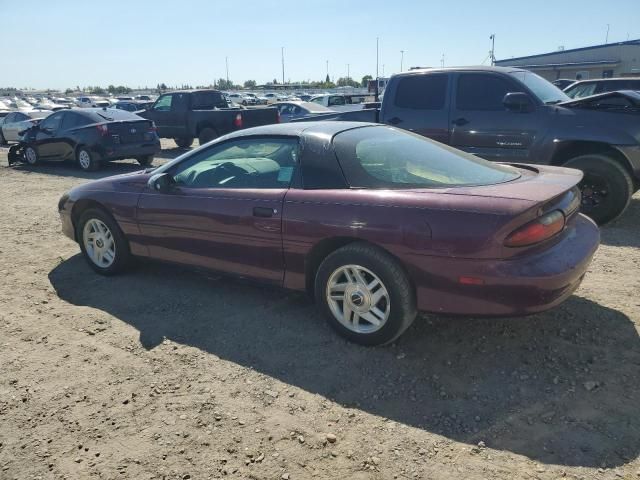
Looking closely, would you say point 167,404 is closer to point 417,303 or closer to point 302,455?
point 302,455

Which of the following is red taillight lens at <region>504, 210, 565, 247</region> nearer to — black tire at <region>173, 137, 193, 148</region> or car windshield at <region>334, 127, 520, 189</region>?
car windshield at <region>334, 127, 520, 189</region>

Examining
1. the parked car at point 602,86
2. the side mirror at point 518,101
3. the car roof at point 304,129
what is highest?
the parked car at point 602,86

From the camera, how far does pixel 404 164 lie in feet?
11.6

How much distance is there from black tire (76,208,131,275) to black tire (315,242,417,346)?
7.48 feet

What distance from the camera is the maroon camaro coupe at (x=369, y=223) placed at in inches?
113

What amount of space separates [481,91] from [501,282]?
185 inches

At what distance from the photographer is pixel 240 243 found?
3803mm

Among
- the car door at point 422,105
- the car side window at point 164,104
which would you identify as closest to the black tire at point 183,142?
the car side window at point 164,104

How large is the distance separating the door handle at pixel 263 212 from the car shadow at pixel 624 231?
3846 mm

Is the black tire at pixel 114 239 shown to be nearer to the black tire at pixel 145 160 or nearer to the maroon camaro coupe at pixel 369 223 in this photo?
the maroon camaro coupe at pixel 369 223

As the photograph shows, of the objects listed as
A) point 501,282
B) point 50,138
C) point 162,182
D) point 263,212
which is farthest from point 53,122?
point 501,282

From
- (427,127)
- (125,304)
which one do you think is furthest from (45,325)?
(427,127)

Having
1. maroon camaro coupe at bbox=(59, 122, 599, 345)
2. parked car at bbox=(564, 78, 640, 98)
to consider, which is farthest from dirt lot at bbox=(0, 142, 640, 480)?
parked car at bbox=(564, 78, 640, 98)

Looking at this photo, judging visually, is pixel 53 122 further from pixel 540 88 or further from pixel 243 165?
pixel 540 88
